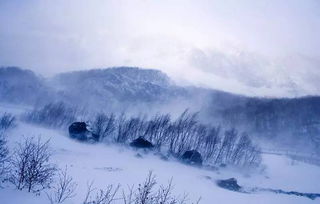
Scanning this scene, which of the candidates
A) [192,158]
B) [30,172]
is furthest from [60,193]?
[192,158]

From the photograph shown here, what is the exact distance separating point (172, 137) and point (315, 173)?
4063cm

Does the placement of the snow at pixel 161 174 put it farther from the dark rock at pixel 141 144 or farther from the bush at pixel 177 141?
the bush at pixel 177 141

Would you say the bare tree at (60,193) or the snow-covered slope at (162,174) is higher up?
the bare tree at (60,193)

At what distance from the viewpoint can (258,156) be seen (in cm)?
7788

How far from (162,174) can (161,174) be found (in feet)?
0.76

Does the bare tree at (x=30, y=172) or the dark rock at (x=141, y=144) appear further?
the dark rock at (x=141, y=144)

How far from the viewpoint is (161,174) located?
43688 mm

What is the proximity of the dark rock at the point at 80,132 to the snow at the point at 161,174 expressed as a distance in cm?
251

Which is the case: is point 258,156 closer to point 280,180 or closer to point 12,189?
point 280,180

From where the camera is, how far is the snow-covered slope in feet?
109

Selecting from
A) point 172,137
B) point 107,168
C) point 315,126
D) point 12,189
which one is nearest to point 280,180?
point 172,137

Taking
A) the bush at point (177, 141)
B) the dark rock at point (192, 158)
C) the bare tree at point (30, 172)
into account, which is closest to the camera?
the bare tree at point (30, 172)

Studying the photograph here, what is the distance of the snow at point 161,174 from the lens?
32594 millimetres

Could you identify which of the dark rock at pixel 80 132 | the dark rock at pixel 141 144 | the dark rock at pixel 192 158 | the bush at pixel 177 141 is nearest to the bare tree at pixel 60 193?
the dark rock at pixel 141 144
